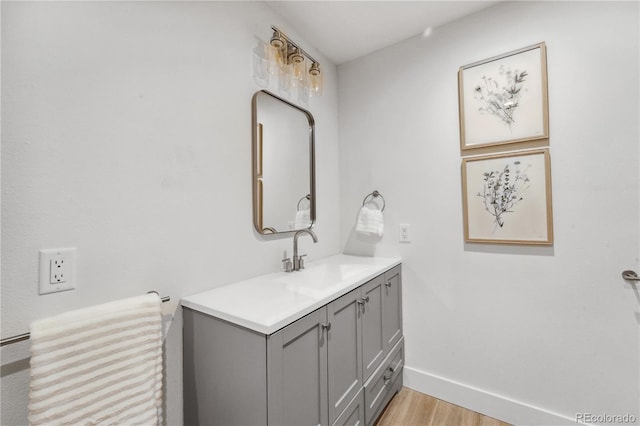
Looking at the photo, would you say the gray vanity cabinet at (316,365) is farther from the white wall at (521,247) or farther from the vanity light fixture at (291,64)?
the vanity light fixture at (291,64)

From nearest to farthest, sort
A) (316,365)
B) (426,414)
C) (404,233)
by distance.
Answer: (316,365)
(426,414)
(404,233)

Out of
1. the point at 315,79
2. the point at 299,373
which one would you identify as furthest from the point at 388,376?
the point at 315,79

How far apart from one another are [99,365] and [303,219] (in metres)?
1.25

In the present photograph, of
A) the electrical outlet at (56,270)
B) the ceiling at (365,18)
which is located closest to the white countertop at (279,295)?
the electrical outlet at (56,270)

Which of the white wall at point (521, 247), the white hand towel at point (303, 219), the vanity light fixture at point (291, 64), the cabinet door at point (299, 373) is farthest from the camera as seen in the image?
the white hand towel at point (303, 219)

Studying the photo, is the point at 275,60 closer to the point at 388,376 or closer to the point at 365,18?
the point at 365,18

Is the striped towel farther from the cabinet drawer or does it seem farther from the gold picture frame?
the gold picture frame

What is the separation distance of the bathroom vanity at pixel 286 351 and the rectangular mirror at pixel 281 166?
366 millimetres

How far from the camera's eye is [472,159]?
5.59 feet

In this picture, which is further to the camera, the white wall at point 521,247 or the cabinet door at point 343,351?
the white wall at point 521,247

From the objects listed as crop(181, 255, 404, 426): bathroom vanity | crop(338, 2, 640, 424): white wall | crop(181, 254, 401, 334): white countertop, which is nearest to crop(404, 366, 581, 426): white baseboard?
crop(338, 2, 640, 424): white wall

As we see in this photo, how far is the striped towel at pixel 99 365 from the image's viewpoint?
0.74 m

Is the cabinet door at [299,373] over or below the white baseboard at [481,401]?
over

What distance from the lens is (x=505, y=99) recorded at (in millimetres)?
1615
